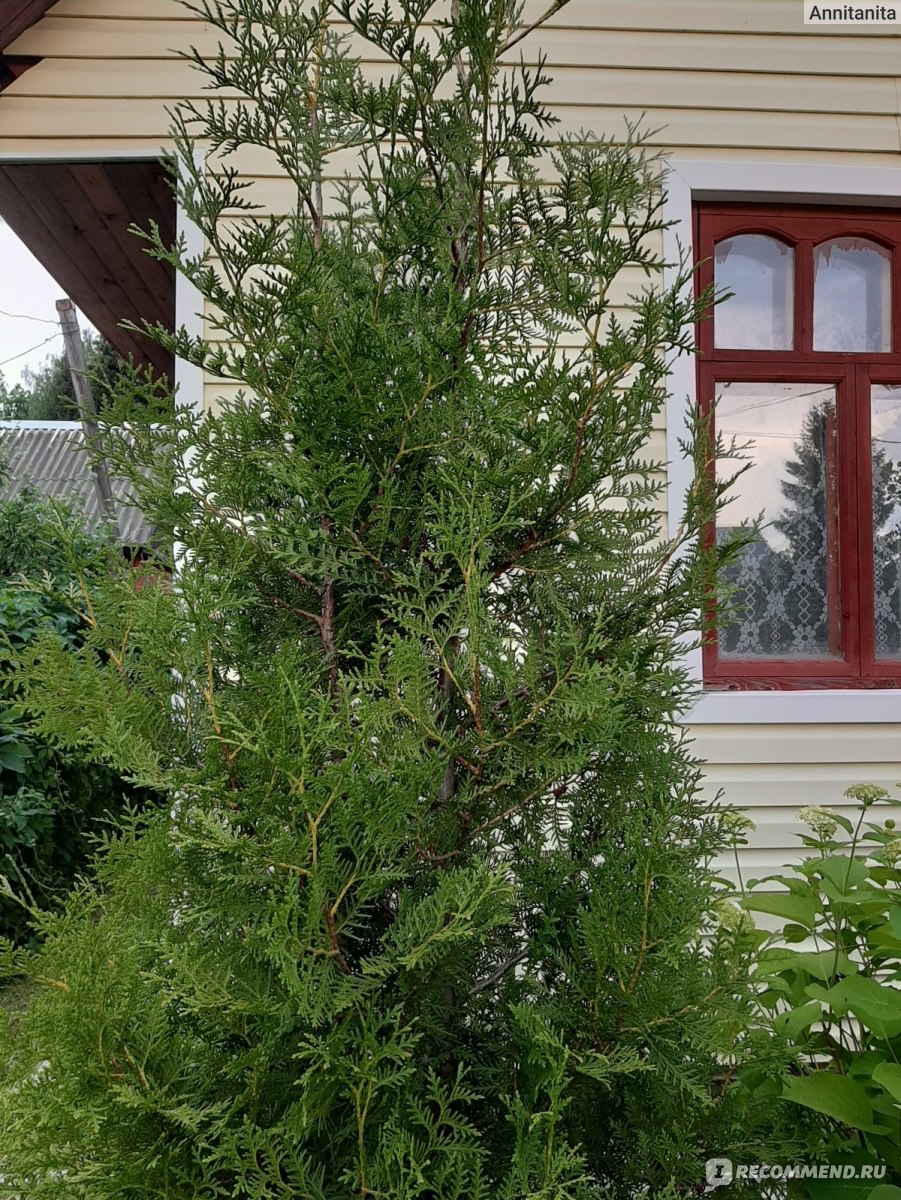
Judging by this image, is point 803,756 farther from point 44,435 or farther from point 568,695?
point 44,435

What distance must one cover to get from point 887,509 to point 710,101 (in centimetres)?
183

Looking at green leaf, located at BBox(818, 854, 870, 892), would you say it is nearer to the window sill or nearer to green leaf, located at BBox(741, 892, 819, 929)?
green leaf, located at BBox(741, 892, 819, 929)

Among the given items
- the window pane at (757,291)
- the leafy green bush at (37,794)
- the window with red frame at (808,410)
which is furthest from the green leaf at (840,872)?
the leafy green bush at (37,794)

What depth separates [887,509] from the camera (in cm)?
378

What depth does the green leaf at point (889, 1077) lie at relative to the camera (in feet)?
4.54

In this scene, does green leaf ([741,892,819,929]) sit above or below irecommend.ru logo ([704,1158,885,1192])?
above

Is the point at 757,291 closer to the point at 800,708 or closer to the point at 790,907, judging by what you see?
the point at 800,708

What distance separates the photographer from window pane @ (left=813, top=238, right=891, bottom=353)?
12.1 ft

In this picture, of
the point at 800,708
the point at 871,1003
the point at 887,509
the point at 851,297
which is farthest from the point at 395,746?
the point at 851,297

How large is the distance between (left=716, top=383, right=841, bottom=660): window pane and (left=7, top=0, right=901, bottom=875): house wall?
333 millimetres

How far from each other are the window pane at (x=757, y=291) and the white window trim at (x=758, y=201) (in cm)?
19

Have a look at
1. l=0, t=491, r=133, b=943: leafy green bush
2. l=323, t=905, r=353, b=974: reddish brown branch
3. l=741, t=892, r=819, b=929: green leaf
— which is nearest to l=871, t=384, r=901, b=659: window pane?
l=741, t=892, r=819, b=929: green leaf

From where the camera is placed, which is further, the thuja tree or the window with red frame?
the window with red frame

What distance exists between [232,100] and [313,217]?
7.55ft
